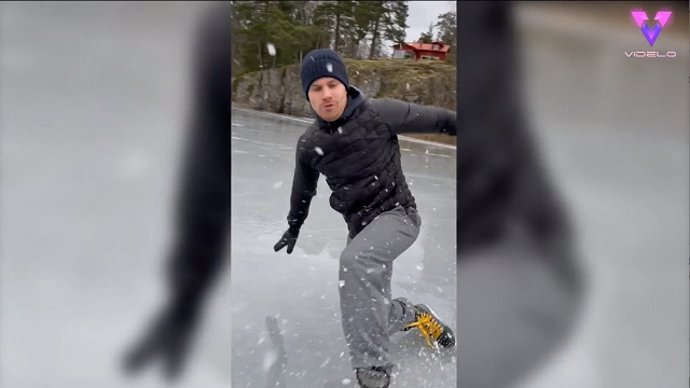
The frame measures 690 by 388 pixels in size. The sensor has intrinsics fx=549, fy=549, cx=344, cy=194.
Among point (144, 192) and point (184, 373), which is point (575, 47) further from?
point (184, 373)

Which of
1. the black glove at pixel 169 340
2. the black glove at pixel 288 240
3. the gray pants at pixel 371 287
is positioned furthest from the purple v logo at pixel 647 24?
the black glove at pixel 169 340

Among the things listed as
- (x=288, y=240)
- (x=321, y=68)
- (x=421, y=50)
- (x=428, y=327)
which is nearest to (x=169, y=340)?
(x=288, y=240)

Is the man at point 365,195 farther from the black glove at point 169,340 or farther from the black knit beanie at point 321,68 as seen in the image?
the black glove at point 169,340

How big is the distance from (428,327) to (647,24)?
83 cm

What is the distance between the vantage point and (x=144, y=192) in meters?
1.21

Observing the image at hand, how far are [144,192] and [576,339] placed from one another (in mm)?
1025

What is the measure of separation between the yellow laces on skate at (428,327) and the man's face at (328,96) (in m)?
0.50

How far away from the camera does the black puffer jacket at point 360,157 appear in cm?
122

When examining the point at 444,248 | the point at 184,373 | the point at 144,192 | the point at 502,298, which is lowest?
the point at 184,373

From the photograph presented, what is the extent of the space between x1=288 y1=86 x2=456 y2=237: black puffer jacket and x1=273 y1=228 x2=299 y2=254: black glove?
0.04 ft

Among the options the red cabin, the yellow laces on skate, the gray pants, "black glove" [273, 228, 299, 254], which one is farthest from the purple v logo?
"black glove" [273, 228, 299, 254]

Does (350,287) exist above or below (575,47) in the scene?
below

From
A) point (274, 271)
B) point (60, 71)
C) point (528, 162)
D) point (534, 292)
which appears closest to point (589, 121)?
point (528, 162)

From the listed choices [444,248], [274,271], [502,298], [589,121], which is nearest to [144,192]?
[274,271]
